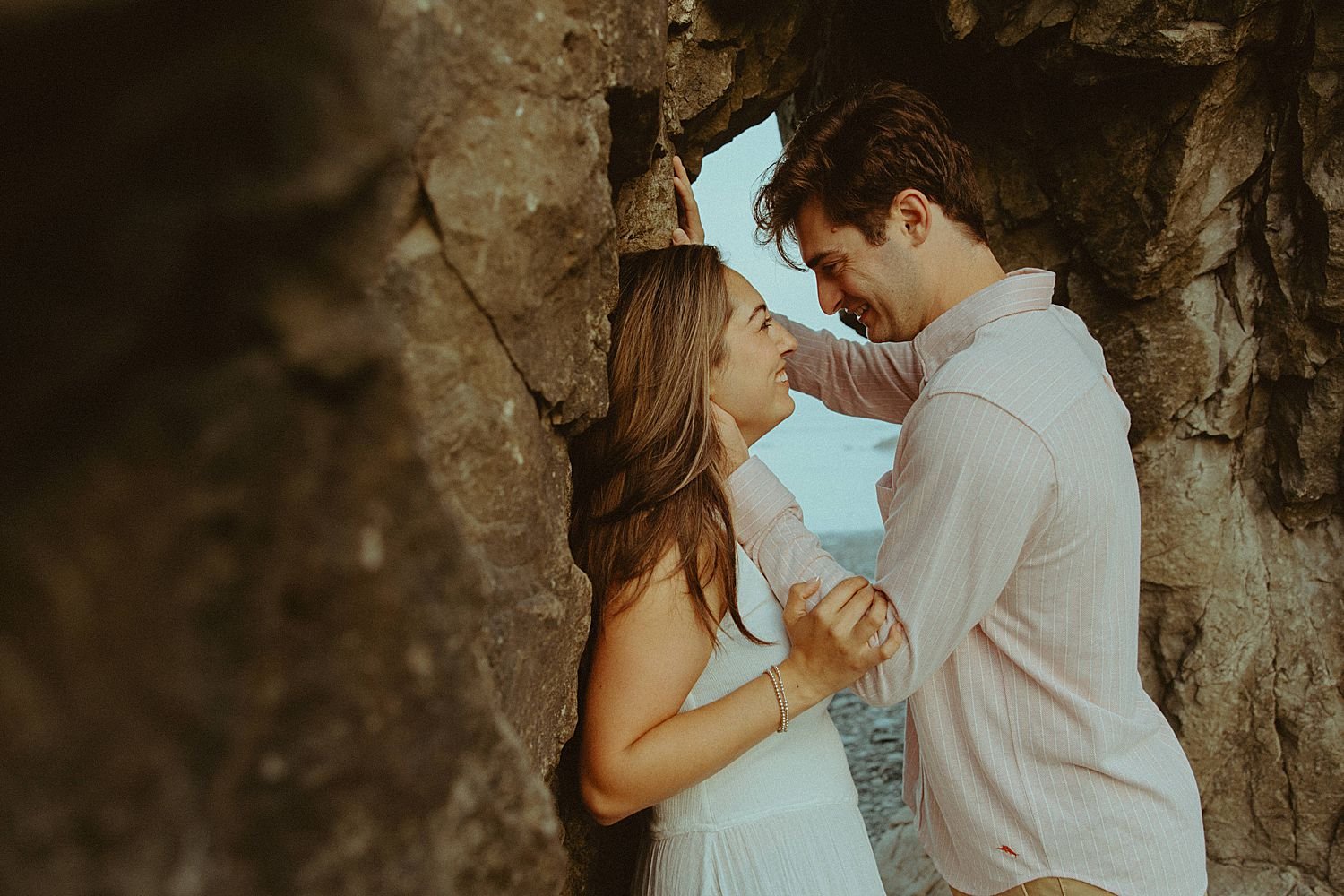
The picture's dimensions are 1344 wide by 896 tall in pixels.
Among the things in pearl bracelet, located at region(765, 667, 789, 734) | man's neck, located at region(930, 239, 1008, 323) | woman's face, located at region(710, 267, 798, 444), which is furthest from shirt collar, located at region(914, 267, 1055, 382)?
pearl bracelet, located at region(765, 667, 789, 734)

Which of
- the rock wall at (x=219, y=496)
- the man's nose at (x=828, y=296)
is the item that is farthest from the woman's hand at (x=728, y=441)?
the rock wall at (x=219, y=496)

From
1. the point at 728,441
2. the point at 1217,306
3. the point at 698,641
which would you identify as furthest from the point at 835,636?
the point at 1217,306

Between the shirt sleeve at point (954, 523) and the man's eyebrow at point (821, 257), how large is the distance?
2.44 feet

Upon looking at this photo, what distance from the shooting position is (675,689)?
6.62 ft

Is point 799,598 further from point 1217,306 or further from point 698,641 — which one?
point 1217,306

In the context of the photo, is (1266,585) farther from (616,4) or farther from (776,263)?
(616,4)

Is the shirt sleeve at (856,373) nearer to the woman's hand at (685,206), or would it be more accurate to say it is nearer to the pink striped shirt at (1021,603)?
the woman's hand at (685,206)

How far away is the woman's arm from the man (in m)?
0.11

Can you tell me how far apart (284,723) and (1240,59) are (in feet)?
12.0

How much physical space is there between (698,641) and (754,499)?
0.38m

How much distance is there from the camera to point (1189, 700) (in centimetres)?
388

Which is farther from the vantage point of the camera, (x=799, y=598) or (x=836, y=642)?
(x=799, y=598)

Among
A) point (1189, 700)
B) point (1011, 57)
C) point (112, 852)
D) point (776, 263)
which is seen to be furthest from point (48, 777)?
point (1189, 700)

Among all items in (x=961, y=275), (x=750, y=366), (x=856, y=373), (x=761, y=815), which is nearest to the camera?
(x=761, y=815)
